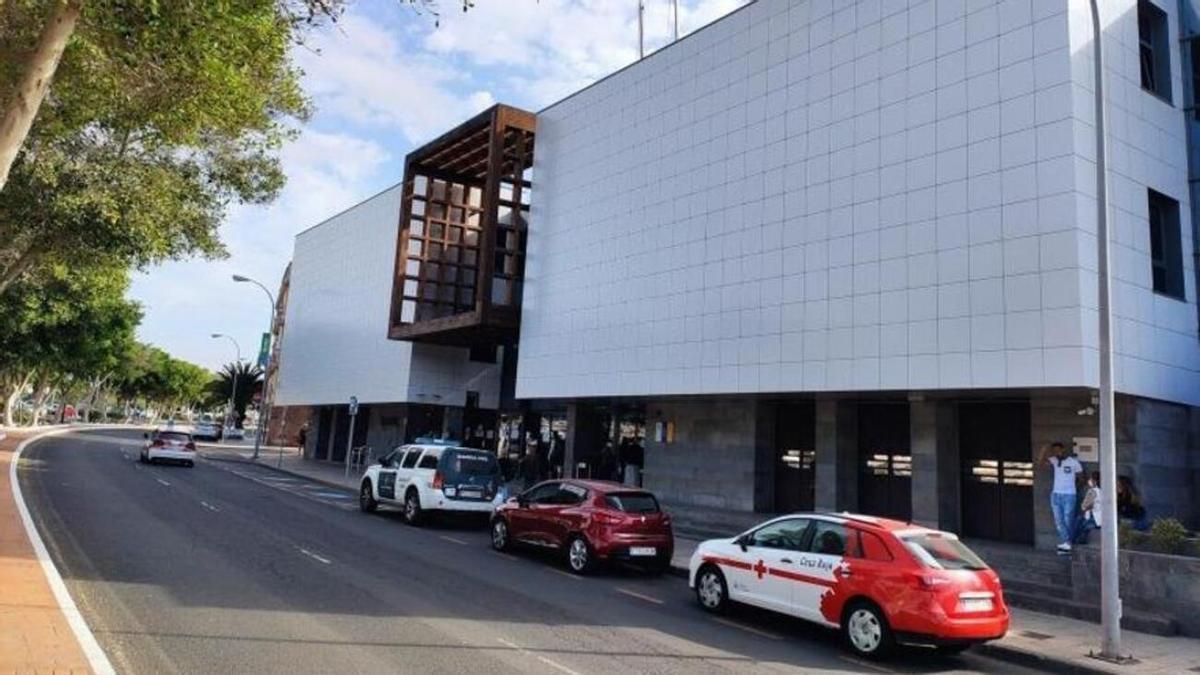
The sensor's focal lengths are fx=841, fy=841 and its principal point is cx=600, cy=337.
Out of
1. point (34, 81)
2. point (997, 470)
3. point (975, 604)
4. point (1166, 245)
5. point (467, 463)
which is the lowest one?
point (975, 604)

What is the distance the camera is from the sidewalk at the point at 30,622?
21.3ft

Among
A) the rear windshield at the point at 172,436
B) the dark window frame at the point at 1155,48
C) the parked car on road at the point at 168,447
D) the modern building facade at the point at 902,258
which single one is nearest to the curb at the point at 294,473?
the parked car on road at the point at 168,447

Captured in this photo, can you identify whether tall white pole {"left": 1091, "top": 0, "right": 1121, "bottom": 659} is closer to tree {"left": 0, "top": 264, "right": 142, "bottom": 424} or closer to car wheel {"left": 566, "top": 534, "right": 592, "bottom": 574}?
car wheel {"left": 566, "top": 534, "right": 592, "bottom": 574}

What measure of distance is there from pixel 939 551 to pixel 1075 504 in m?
6.26

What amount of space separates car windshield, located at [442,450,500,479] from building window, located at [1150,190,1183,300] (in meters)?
14.3

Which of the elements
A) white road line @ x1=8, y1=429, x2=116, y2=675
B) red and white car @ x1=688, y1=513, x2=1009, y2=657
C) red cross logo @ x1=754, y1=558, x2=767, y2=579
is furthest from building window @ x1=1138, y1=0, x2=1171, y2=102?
white road line @ x1=8, y1=429, x2=116, y2=675

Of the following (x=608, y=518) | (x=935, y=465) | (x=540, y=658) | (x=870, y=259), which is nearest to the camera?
(x=540, y=658)

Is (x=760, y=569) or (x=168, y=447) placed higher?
(x=168, y=447)

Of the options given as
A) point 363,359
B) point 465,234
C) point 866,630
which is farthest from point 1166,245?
point 363,359

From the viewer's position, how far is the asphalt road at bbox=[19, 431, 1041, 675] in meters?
7.90

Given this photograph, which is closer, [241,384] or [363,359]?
[363,359]

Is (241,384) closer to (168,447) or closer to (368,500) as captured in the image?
A: (168,447)

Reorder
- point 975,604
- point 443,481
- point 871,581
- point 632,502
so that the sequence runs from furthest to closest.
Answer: point 443,481 < point 632,502 < point 871,581 < point 975,604

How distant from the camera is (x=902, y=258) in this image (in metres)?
16.3
